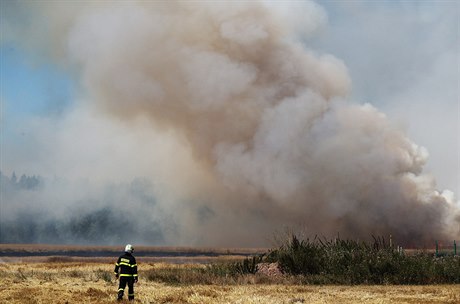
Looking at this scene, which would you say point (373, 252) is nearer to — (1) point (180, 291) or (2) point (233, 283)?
(2) point (233, 283)

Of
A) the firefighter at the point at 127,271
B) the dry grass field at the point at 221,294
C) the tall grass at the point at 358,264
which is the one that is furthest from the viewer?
the tall grass at the point at 358,264

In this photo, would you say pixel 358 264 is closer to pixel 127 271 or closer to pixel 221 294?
pixel 221 294

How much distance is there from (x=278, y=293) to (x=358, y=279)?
9.11 meters

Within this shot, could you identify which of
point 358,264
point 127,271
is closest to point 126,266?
point 127,271

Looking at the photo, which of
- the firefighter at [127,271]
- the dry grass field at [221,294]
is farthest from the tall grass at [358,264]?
the firefighter at [127,271]

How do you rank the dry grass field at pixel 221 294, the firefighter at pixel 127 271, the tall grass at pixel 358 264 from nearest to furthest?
the firefighter at pixel 127 271, the dry grass field at pixel 221 294, the tall grass at pixel 358 264

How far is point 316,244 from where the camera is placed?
37.3 m

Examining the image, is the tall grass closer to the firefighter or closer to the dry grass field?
the dry grass field

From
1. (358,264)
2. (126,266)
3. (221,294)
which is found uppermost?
(126,266)

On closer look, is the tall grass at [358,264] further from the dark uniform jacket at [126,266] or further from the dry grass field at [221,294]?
the dark uniform jacket at [126,266]

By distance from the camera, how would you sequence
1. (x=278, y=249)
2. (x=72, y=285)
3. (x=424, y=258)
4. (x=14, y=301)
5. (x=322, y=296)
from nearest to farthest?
(x=14, y=301) < (x=322, y=296) < (x=72, y=285) < (x=424, y=258) < (x=278, y=249)

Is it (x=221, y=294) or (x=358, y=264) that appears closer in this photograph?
(x=221, y=294)

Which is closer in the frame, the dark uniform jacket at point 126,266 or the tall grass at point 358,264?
the dark uniform jacket at point 126,266

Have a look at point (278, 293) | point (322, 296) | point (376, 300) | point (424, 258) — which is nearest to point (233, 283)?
point (278, 293)
